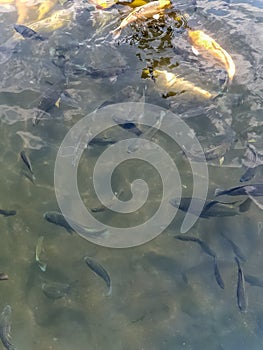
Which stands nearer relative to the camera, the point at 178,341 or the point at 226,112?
the point at 178,341

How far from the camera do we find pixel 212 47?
6.64m

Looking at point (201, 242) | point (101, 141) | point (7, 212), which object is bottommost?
point (201, 242)

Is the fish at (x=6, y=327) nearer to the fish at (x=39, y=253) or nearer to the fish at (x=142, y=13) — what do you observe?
the fish at (x=39, y=253)

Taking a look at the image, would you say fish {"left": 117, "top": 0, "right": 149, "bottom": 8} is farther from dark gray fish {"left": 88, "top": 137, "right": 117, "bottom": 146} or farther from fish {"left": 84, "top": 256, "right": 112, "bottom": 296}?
fish {"left": 84, "top": 256, "right": 112, "bottom": 296}

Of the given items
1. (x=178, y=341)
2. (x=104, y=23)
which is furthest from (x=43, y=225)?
(x=104, y=23)

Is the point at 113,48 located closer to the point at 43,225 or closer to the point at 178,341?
the point at 43,225

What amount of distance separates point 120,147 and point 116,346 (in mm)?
2564

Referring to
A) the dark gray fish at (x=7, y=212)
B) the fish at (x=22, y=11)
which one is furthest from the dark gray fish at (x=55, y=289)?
the fish at (x=22, y=11)

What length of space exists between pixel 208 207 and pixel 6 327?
8.44ft

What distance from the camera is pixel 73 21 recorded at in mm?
7555

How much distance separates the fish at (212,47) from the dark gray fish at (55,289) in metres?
4.09

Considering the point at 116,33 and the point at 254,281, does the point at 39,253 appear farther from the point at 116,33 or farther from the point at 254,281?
the point at 116,33

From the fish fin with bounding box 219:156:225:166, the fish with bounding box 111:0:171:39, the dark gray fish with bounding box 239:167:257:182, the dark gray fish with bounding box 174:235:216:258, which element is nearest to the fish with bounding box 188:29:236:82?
the fish with bounding box 111:0:171:39

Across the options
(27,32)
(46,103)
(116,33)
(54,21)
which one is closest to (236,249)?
(46,103)
